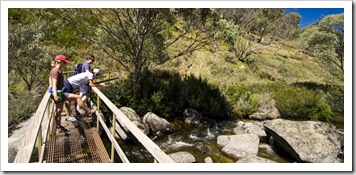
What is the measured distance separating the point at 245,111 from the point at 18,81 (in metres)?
11.4

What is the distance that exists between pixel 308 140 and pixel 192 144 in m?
3.82

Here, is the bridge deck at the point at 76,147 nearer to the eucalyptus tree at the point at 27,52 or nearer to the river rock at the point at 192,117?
the river rock at the point at 192,117

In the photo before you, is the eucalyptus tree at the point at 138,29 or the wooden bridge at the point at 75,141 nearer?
the wooden bridge at the point at 75,141

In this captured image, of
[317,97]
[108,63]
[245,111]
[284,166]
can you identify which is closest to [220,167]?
[284,166]

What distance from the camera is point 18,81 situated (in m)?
12.3

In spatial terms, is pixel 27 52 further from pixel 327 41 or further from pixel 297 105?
pixel 327 41

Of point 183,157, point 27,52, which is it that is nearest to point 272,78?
point 183,157

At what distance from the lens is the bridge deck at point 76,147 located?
475 cm

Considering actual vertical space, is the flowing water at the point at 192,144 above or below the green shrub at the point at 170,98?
below

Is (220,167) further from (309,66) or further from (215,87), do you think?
(309,66)

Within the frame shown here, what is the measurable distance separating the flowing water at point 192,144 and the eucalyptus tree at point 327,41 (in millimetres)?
9221

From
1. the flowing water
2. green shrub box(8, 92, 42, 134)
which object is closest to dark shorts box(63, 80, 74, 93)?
the flowing water

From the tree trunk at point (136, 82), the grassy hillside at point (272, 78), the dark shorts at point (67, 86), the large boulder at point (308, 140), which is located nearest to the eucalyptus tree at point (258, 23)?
the grassy hillside at point (272, 78)

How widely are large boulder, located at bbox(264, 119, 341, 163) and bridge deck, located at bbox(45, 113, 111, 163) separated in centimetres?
603
